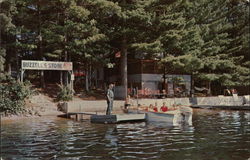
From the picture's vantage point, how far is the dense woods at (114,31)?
31875mm

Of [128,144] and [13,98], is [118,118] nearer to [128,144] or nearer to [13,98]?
[128,144]

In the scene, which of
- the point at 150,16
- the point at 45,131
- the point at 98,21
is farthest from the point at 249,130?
the point at 98,21

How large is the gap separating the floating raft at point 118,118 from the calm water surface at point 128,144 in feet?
10.5

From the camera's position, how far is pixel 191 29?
121 feet

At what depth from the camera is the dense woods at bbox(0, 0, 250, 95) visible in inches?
1255

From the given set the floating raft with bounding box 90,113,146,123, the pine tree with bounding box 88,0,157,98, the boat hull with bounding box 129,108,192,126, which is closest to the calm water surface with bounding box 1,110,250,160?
the boat hull with bounding box 129,108,192,126

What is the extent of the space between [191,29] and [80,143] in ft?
84.6

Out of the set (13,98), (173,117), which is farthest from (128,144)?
(13,98)

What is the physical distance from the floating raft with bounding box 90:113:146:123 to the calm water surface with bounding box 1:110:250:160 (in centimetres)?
319

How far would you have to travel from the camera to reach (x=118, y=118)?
2244 cm

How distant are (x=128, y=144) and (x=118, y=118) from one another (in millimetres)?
8483

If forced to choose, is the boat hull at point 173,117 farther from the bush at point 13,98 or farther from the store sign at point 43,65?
the store sign at point 43,65

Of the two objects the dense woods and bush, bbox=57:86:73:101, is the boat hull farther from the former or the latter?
the dense woods

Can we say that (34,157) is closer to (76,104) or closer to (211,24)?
(76,104)
